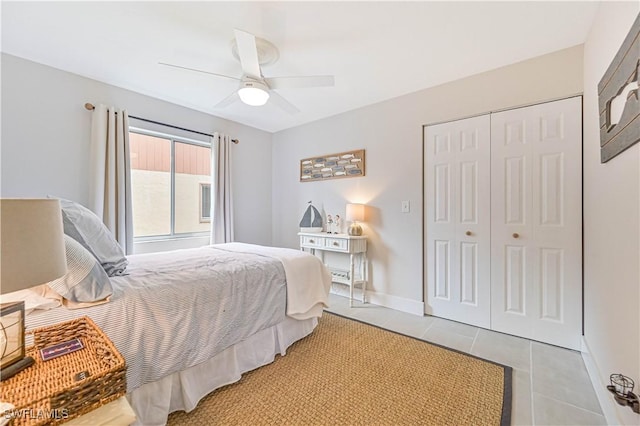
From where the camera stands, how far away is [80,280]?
4.03 feet

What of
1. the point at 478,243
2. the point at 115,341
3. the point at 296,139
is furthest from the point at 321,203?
the point at 115,341

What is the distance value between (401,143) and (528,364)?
230 centimetres

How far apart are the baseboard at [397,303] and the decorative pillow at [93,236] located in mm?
2580

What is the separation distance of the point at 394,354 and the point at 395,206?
160cm

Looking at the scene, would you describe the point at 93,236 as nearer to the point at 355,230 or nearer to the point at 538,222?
the point at 355,230

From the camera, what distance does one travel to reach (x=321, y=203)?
12.8ft

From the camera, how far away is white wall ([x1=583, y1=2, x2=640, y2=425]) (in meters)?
Result: 1.22

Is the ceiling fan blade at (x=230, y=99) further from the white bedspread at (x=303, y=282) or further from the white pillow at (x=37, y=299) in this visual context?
the white pillow at (x=37, y=299)

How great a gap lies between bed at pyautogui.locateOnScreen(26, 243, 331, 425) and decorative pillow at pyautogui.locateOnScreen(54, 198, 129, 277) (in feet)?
0.29

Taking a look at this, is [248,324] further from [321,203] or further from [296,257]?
[321,203]

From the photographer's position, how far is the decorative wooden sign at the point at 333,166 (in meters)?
3.47

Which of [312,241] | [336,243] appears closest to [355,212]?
[336,243]

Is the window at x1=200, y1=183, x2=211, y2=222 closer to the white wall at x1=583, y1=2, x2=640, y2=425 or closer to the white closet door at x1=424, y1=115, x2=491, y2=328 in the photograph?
the white closet door at x1=424, y1=115, x2=491, y2=328

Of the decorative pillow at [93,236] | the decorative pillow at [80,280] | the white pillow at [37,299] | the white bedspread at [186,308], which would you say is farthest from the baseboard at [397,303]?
the white pillow at [37,299]
